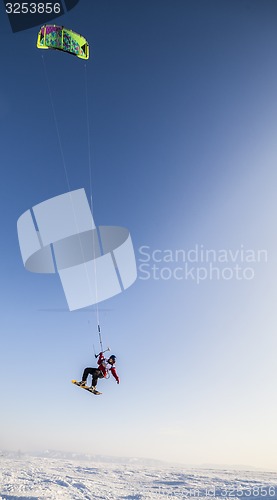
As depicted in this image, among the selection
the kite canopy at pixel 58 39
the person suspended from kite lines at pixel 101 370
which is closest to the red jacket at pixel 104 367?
the person suspended from kite lines at pixel 101 370

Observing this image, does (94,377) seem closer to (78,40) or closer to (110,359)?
(110,359)

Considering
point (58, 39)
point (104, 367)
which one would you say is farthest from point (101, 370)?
point (58, 39)

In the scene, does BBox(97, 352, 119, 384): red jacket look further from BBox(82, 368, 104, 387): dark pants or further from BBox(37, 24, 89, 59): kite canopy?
BBox(37, 24, 89, 59): kite canopy

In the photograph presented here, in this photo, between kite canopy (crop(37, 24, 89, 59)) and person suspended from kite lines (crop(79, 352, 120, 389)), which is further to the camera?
kite canopy (crop(37, 24, 89, 59))

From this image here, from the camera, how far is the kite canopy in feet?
59.5

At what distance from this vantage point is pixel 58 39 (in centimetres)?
1817

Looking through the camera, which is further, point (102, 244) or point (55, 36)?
point (102, 244)

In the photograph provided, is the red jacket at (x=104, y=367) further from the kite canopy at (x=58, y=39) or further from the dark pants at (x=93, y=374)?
the kite canopy at (x=58, y=39)

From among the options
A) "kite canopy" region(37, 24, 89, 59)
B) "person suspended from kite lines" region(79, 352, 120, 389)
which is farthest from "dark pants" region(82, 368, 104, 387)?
"kite canopy" region(37, 24, 89, 59)

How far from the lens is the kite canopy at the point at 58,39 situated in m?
18.1

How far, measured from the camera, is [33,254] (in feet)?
92.1

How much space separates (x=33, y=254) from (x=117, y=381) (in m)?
15.7

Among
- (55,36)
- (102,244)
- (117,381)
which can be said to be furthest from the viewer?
(102,244)

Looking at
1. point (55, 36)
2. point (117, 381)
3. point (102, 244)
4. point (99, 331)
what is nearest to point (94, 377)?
point (117, 381)
